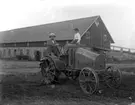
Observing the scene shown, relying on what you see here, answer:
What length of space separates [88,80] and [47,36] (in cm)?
3184

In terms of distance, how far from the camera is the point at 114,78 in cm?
782

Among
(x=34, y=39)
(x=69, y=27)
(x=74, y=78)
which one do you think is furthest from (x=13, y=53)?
(x=74, y=78)

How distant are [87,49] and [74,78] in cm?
161

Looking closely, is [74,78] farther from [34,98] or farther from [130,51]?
[130,51]

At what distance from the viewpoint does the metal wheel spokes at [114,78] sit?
777 centimetres

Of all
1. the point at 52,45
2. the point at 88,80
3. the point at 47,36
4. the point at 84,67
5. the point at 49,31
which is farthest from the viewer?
the point at 49,31

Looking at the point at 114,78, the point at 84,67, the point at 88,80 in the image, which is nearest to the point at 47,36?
the point at 114,78

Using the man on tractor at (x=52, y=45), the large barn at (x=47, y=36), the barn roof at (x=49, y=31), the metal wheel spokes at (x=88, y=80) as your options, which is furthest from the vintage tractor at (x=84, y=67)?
the barn roof at (x=49, y=31)

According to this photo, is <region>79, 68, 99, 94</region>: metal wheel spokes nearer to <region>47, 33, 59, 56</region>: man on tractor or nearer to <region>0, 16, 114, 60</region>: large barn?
<region>47, 33, 59, 56</region>: man on tractor

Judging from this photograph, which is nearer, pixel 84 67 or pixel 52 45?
pixel 84 67

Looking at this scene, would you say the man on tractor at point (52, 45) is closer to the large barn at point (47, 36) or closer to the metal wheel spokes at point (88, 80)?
the metal wheel spokes at point (88, 80)

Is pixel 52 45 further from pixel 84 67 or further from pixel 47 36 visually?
pixel 47 36

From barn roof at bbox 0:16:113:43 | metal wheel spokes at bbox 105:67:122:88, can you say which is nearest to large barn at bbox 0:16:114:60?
barn roof at bbox 0:16:113:43

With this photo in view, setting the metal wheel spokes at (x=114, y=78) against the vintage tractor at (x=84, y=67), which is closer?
the vintage tractor at (x=84, y=67)
